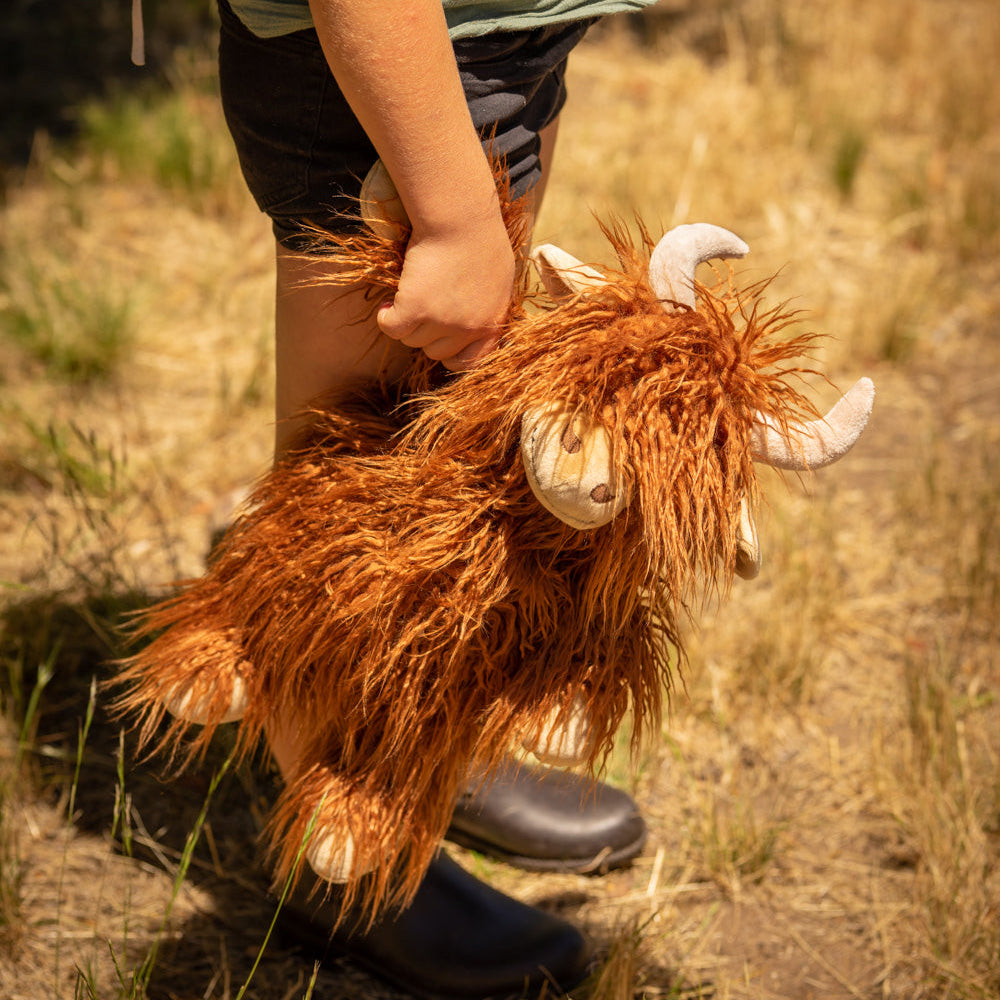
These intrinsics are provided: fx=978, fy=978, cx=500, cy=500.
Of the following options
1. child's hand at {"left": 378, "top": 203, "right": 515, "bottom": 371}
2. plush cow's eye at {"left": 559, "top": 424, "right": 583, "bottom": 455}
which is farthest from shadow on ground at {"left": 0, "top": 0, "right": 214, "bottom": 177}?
plush cow's eye at {"left": 559, "top": 424, "right": 583, "bottom": 455}

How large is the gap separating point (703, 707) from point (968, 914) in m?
0.56

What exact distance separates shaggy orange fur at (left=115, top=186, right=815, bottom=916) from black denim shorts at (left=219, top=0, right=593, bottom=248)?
0.08m

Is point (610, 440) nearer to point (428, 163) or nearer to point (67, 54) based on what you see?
point (428, 163)

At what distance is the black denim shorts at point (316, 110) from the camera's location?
920 millimetres

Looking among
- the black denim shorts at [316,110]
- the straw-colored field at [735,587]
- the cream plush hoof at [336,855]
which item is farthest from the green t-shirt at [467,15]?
the cream plush hoof at [336,855]

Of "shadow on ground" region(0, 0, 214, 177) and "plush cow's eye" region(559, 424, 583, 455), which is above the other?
"shadow on ground" region(0, 0, 214, 177)

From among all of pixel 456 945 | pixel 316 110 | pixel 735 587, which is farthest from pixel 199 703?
pixel 735 587

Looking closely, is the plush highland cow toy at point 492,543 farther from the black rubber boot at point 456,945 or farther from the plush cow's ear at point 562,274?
the black rubber boot at point 456,945

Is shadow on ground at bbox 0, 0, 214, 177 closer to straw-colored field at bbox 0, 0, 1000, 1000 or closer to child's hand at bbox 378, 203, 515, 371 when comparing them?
straw-colored field at bbox 0, 0, 1000, 1000

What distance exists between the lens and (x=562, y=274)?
90 cm

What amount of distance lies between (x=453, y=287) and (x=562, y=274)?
0.34 feet

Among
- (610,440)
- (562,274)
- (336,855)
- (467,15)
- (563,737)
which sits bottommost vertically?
(336,855)

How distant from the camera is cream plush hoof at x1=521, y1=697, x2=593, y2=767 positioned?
0.92 m

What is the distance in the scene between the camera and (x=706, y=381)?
0.84 m
